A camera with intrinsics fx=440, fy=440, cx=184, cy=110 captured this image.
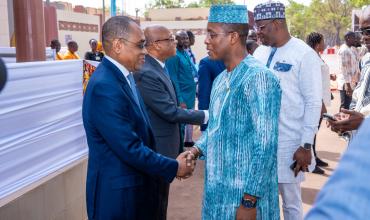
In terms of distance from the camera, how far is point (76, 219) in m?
3.94

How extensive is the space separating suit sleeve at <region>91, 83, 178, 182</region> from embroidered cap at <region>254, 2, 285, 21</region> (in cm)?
135

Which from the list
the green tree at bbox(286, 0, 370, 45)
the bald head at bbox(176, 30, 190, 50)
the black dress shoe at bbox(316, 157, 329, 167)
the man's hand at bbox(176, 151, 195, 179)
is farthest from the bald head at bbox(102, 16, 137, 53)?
the green tree at bbox(286, 0, 370, 45)

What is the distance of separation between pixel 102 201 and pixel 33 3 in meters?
2.91

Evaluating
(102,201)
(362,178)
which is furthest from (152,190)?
(362,178)

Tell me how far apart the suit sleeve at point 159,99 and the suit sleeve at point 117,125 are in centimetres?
105

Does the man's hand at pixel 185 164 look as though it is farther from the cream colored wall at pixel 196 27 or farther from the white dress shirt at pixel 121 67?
the cream colored wall at pixel 196 27

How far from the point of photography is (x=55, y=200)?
3.54m

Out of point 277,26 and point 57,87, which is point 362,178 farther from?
point 57,87

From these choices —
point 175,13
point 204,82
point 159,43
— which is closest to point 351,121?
point 159,43

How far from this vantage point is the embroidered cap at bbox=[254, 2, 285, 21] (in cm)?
316

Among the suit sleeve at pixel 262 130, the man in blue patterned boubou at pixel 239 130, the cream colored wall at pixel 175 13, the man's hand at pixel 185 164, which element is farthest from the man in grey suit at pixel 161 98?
the cream colored wall at pixel 175 13

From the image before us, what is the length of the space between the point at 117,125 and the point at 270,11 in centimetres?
152

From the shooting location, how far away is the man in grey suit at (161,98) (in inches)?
135

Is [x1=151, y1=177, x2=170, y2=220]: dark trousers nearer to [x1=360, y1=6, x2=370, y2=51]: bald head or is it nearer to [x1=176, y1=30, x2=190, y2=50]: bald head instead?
[x1=360, y1=6, x2=370, y2=51]: bald head
